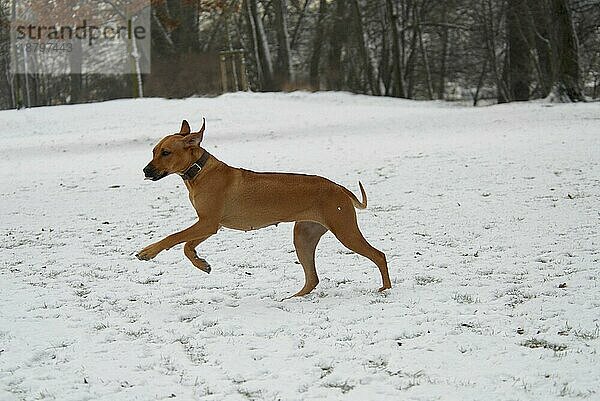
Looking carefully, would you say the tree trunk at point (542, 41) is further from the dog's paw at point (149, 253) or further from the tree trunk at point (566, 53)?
the dog's paw at point (149, 253)

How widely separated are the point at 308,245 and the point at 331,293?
43 cm

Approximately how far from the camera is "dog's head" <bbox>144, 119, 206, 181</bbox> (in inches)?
238

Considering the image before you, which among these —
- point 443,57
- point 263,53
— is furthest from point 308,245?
point 443,57

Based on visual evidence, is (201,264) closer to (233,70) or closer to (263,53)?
(233,70)

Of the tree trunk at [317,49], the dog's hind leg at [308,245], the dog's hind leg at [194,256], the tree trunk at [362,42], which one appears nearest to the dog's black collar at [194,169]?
the dog's hind leg at [194,256]

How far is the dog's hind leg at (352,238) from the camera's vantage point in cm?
621

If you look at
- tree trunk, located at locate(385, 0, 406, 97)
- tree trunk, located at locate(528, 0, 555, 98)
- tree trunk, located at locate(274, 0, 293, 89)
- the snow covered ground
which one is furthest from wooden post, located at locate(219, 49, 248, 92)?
the snow covered ground

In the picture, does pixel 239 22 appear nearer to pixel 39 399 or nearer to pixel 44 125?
pixel 44 125

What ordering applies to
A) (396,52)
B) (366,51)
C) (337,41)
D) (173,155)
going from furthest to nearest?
(337,41), (366,51), (396,52), (173,155)

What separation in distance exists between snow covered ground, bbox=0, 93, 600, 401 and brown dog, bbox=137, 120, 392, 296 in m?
0.53

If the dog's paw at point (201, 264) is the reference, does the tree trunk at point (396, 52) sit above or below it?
above

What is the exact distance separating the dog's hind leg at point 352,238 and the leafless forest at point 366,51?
20.0m

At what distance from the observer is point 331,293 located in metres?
6.36

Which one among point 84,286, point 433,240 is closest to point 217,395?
point 84,286
